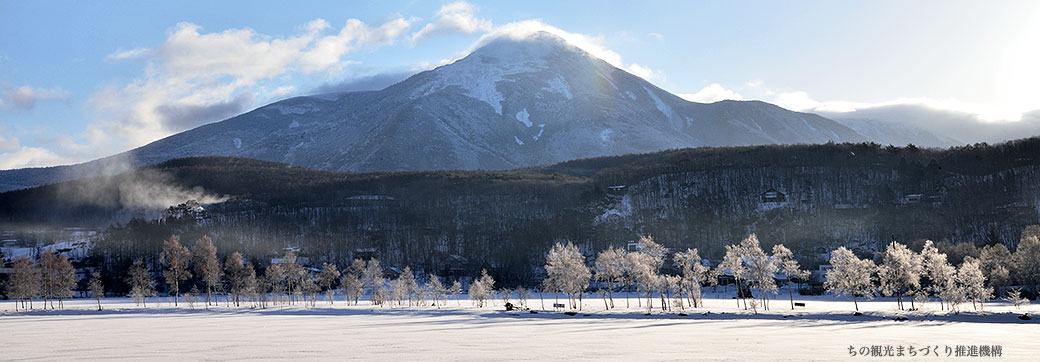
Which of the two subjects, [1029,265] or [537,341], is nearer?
[537,341]

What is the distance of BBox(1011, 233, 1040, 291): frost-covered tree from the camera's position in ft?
407

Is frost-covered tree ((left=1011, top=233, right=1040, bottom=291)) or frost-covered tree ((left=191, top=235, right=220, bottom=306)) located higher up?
frost-covered tree ((left=191, top=235, right=220, bottom=306))

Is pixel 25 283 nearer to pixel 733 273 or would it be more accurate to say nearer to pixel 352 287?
pixel 352 287

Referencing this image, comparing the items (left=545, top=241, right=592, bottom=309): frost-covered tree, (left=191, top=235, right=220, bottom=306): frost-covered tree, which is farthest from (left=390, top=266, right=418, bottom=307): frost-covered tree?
(left=191, top=235, right=220, bottom=306): frost-covered tree

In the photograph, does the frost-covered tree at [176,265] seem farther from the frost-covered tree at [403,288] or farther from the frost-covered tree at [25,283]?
the frost-covered tree at [403,288]

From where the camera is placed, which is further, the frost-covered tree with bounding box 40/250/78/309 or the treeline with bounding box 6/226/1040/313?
the frost-covered tree with bounding box 40/250/78/309

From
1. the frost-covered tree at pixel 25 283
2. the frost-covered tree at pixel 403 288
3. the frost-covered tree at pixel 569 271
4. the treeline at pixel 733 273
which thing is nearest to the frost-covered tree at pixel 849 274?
the treeline at pixel 733 273

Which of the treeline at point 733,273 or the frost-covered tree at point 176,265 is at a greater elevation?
the frost-covered tree at point 176,265

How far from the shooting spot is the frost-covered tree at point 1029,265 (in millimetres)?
124125

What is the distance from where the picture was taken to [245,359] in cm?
4269

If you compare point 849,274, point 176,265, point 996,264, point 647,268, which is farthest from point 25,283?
point 996,264

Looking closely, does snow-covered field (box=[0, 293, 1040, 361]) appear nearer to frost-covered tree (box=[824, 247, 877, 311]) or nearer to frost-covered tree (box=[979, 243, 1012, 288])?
frost-covered tree (box=[824, 247, 877, 311])

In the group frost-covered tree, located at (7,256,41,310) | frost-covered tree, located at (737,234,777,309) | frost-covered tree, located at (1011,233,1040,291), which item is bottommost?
frost-covered tree, located at (1011,233,1040,291)

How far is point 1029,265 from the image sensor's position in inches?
4951
